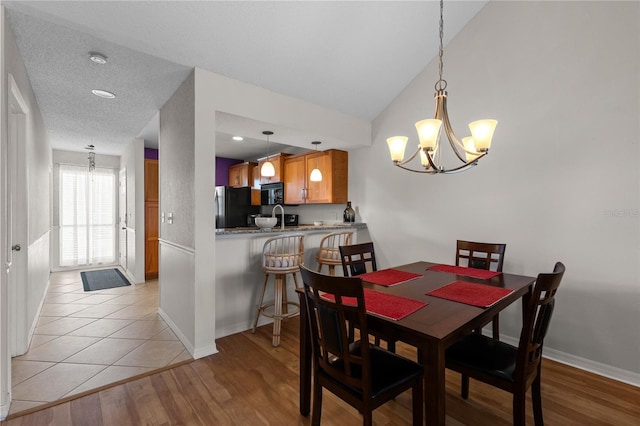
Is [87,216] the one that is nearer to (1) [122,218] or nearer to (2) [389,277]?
(1) [122,218]

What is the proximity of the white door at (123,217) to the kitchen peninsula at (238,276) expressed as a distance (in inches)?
154

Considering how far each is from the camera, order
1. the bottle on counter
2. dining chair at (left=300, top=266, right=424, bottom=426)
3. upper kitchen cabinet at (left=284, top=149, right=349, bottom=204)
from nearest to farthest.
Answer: dining chair at (left=300, top=266, right=424, bottom=426)
the bottle on counter
upper kitchen cabinet at (left=284, top=149, right=349, bottom=204)

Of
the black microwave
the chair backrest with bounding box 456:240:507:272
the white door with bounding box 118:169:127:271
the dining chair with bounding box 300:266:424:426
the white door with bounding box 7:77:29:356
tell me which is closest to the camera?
the dining chair with bounding box 300:266:424:426

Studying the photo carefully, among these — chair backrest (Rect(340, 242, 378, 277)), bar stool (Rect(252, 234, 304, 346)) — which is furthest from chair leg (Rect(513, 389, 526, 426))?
bar stool (Rect(252, 234, 304, 346))

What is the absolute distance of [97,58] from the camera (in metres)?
2.37

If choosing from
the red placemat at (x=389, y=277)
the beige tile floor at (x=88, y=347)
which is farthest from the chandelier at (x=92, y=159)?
the red placemat at (x=389, y=277)

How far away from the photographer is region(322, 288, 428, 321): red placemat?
145 centimetres

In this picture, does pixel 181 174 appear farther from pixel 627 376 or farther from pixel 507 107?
pixel 627 376

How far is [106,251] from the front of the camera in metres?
6.38

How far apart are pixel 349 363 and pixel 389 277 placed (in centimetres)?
89

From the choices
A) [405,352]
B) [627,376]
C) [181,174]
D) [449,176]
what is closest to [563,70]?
[449,176]

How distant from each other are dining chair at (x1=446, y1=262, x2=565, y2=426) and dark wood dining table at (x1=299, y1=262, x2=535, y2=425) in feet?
0.61

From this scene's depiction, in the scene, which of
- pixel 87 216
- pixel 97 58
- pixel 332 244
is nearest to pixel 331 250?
pixel 332 244

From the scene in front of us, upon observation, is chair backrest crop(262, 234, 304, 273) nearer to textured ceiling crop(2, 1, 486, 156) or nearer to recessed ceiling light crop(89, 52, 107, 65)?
textured ceiling crop(2, 1, 486, 156)
